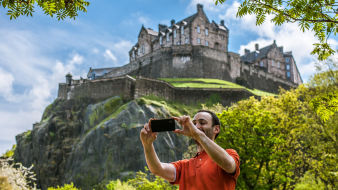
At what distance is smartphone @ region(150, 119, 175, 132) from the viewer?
10.3 ft

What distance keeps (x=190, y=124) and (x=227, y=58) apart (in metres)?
51.9

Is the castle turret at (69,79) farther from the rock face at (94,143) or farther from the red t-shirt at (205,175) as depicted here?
the red t-shirt at (205,175)

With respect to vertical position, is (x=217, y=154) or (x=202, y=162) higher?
(x=217, y=154)

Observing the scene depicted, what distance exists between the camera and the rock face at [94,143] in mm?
29312

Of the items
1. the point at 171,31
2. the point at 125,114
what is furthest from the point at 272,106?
the point at 171,31

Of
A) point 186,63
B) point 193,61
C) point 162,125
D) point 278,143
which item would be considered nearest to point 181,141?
point 278,143

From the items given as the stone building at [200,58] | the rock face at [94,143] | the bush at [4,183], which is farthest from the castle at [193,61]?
the bush at [4,183]

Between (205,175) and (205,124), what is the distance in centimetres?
59

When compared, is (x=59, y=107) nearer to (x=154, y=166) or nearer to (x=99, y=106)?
(x=99, y=106)

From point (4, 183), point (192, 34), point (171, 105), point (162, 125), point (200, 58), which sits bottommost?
point (4, 183)

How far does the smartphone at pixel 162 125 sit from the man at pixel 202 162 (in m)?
0.07

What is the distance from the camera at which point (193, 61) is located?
49969 mm

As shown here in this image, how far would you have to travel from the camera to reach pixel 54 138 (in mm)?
38594

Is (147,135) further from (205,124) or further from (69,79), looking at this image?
(69,79)
